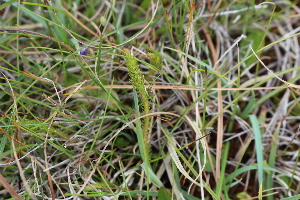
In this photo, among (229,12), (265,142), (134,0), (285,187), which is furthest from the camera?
(134,0)

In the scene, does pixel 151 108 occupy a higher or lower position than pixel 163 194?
higher

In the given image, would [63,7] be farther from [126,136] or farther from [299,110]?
[299,110]

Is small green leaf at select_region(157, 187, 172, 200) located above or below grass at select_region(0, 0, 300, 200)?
below

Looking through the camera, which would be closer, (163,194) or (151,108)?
(163,194)

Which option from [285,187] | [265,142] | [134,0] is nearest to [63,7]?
[134,0]

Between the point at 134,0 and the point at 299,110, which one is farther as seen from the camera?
the point at 134,0

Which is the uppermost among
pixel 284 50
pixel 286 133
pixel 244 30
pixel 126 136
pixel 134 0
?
pixel 134 0

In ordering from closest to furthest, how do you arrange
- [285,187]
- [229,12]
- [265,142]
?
[285,187], [265,142], [229,12]

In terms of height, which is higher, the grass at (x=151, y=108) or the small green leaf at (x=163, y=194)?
the grass at (x=151, y=108)
